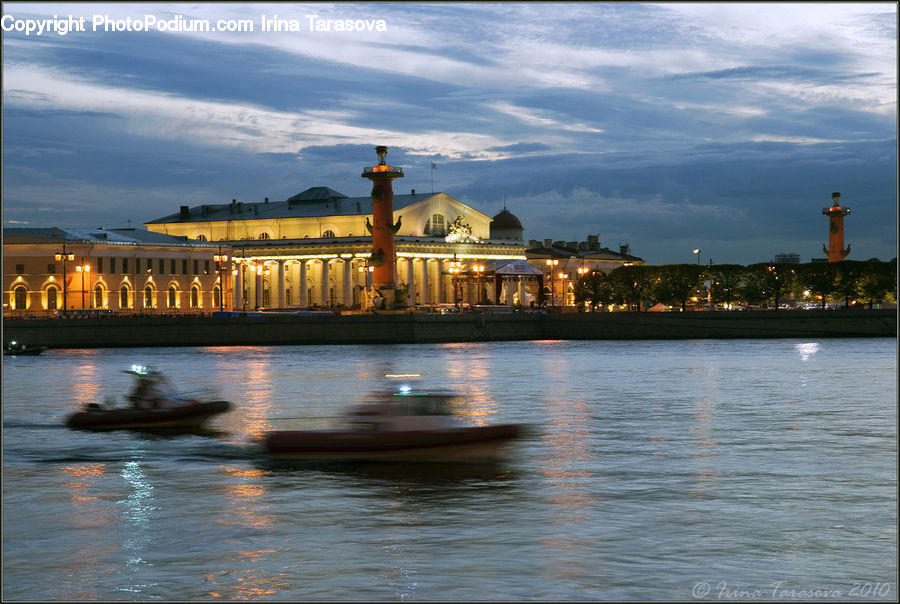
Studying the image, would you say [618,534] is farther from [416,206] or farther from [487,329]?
[416,206]

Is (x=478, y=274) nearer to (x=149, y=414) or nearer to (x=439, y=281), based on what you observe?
(x=439, y=281)

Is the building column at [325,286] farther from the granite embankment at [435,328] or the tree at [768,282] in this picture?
the tree at [768,282]

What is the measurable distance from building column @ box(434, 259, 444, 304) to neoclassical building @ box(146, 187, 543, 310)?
102mm

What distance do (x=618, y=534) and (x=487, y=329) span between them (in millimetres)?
81979

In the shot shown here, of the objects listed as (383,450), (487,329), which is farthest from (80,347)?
(383,450)

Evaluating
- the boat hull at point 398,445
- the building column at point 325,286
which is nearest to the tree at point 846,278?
the building column at point 325,286

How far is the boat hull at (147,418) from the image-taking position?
30.9m

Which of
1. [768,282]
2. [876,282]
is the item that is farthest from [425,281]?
[876,282]

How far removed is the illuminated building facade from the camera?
97625mm

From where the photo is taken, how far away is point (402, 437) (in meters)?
23.9

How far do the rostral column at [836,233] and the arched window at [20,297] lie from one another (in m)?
77.4

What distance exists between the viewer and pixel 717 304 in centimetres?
11088

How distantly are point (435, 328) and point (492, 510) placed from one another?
7531 centimetres

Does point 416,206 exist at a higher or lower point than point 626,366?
higher
